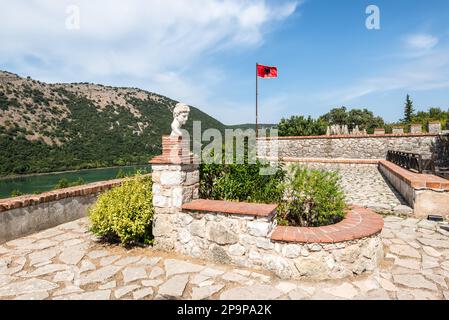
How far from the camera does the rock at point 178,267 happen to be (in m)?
3.51

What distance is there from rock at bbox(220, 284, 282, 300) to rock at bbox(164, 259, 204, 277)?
2.35 ft

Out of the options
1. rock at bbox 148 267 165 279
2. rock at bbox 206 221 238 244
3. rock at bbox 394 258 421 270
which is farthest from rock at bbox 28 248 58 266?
rock at bbox 394 258 421 270

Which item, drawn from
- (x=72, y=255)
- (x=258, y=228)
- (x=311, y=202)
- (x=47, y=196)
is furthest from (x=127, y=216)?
(x=311, y=202)

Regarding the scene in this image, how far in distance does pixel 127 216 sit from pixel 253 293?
2.37 m

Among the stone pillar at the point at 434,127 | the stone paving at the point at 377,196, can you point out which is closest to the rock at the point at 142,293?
the stone paving at the point at 377,196

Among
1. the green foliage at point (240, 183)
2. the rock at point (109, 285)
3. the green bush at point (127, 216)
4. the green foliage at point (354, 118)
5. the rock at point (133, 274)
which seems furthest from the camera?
the green foliage at point (354, 118)

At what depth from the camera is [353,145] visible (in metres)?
16.8

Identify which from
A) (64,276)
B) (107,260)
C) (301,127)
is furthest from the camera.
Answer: (301,127)

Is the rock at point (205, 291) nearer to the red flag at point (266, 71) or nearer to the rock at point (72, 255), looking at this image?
the rock at point (72, 255)

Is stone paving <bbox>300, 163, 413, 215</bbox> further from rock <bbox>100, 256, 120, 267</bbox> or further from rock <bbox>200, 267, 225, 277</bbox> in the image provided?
rock <bbox>100, 256, 120, 267</bbox>

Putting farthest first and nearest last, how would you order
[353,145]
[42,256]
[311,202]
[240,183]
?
[353,145] → [240,183] → [311,202] → [42,256]

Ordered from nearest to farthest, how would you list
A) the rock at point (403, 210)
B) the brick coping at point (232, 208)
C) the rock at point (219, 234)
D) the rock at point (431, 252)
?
the brick coping at point (232, 208) → the rock at point (219, 234) → the rock at point (431, 252) → the rock at point (403, 210)

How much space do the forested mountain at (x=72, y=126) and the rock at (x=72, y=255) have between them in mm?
35593

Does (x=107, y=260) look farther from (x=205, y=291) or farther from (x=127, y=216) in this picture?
(x=205, y=291)
